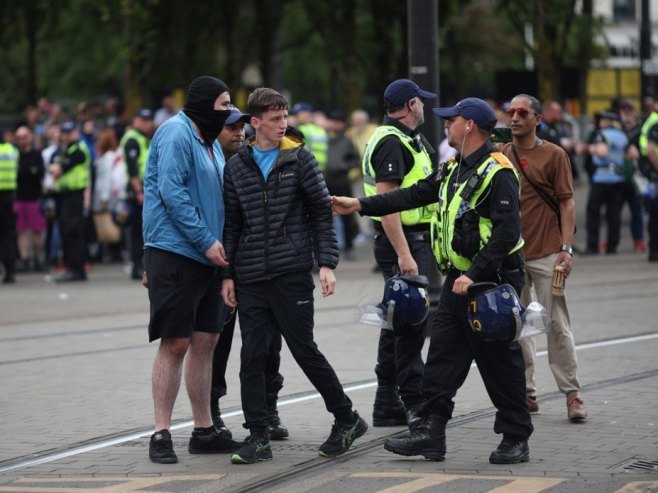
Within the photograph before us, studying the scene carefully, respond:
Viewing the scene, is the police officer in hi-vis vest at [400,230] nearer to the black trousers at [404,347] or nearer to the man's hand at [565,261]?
the black trousers at [404,347]

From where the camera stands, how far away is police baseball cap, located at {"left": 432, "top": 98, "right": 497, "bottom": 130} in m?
7.62

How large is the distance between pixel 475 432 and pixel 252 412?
138 centimetres

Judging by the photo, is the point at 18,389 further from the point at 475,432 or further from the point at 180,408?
the point at 475,432

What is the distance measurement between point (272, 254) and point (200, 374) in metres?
0.79

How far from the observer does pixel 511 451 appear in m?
7.50

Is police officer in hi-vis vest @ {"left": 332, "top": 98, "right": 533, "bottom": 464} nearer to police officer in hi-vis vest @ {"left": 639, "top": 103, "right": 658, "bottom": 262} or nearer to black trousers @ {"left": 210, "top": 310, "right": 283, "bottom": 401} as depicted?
black trousers @ {"left": 210, "top": 310, "right": 283, "bottom": 401}

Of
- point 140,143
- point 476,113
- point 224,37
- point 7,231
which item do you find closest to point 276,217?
point 476,113

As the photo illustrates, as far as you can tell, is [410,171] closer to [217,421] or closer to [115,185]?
[217,421]

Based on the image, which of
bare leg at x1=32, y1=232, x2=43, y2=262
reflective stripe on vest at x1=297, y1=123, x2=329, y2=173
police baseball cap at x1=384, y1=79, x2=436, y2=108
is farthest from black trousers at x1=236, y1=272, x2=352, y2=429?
bare leg at x1=32, y1=232, x2=43, y2=262

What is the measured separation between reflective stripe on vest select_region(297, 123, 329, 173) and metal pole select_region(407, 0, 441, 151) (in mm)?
7781

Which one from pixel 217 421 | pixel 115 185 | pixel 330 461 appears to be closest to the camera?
pixel 330 461

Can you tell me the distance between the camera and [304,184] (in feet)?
25.2

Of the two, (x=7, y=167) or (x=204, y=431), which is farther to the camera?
(x=7, y=167)

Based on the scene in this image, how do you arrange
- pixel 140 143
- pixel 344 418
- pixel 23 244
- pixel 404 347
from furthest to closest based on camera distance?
pixel 23 244, pixel 140 143, pixel 404 347, pixel 344 418
